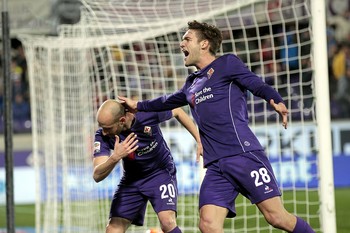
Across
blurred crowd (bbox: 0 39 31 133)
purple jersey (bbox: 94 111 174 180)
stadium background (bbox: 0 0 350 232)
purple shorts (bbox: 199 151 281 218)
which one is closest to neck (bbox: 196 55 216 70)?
purple shorts (bbox: 199 151 281 218)

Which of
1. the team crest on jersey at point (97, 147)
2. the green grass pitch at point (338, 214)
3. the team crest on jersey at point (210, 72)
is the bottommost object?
the green grass pitch at point (338, 214)

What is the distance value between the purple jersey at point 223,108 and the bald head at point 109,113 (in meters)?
0.62

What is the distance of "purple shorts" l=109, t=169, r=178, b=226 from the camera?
756 centimetres

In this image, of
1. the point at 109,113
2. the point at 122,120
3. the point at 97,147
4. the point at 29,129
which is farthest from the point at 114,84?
the point at 29,129

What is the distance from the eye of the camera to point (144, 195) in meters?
7.62

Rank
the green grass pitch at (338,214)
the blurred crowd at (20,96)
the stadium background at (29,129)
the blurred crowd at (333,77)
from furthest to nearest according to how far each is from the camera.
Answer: the blurred crowd at (20,96)
the blurred crowd at (333,77)
the stadium background at (29,129)
the green grass pitch at (338,214)

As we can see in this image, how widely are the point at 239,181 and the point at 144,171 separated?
3.91ft

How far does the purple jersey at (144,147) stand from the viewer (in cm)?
734

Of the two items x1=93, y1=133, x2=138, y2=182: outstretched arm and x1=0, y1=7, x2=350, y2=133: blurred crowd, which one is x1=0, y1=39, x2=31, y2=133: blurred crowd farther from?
x1=93, y1=133, x2=138, y2=182: outstretched arm

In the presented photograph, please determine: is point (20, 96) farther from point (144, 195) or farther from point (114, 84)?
point (144, 195)

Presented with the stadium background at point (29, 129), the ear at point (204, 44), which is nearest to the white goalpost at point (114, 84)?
the stadium background at point (29, 129)

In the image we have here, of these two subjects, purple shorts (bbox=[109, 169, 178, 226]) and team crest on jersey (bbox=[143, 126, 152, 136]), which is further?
purple shorts (bbox=[109, 169, 178, 226])

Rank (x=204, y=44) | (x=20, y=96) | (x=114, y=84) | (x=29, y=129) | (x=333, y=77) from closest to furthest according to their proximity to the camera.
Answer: (x=204, y=44), (x=114, y=84), (x=29, y=129), (x=333, y=77), (x=20, y=96)

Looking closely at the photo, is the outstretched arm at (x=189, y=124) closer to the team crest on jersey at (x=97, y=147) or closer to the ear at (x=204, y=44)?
the team crest on jersey at (x=97, y=147)
